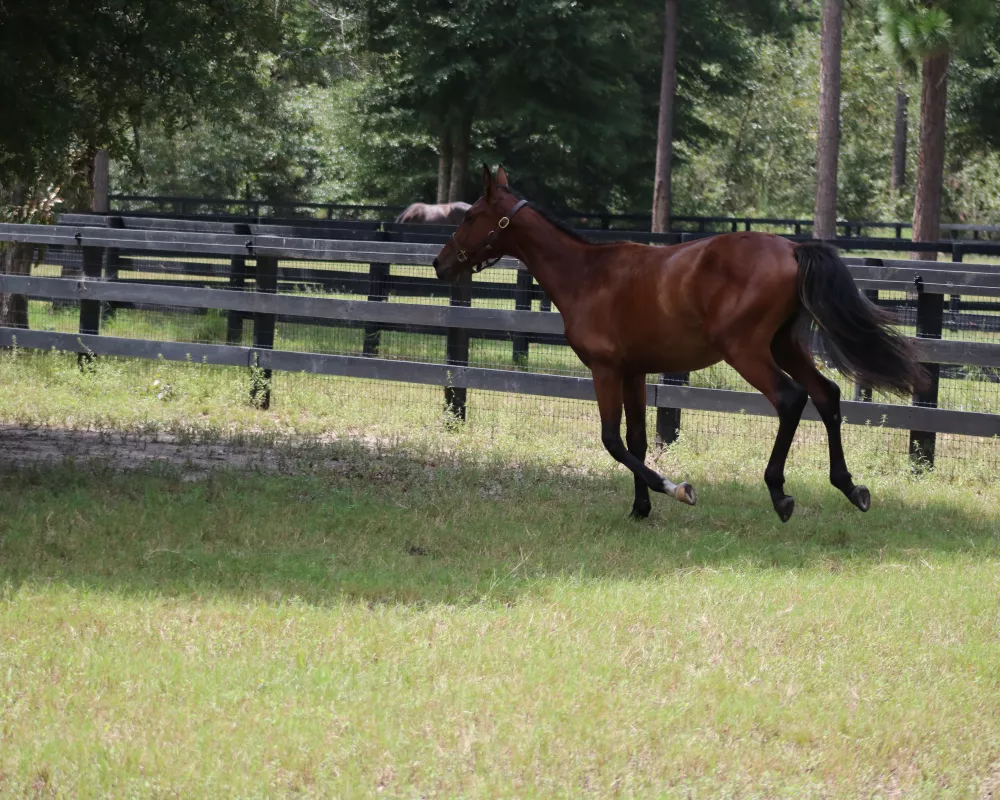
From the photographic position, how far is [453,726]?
13.7 ft

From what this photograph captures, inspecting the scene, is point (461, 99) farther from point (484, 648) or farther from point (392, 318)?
point (484, 648)

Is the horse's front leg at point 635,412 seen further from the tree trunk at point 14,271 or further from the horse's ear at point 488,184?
the tree trunk at point 14,271

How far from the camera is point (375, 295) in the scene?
1375cm

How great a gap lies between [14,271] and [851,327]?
538 inches

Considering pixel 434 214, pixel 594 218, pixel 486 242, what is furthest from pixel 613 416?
pixel 594 218

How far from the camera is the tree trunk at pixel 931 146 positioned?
2131cm

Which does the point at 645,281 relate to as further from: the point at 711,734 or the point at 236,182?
the point at 236,182

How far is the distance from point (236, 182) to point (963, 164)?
2378cm

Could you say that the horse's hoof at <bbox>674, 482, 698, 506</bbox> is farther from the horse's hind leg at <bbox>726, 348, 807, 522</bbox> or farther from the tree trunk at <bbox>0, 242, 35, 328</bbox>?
the tree trunk at <bbox>0, 242, 35, 328</bbox>

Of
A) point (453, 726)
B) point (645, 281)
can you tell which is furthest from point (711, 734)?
point (645, 281)

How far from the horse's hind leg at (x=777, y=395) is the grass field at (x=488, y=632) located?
226 mm

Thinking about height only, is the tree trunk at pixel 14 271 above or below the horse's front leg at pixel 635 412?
above

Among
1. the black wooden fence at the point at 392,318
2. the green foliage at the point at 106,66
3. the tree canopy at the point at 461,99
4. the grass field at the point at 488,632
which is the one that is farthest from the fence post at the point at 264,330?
the grass field at the point at 488,632

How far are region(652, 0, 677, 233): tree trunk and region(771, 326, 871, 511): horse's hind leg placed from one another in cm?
2086
